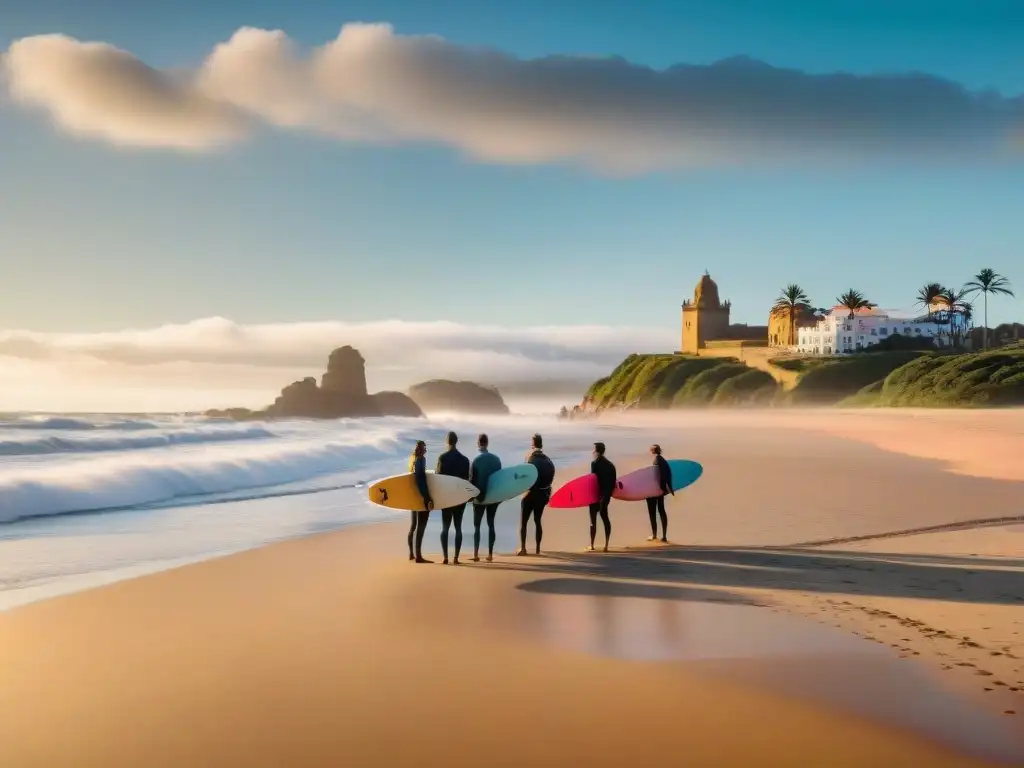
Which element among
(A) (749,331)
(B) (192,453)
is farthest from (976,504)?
(A) (749,331)

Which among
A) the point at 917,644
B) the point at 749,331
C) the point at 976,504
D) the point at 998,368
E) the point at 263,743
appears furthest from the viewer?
the point at 749,331

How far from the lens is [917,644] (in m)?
7.22

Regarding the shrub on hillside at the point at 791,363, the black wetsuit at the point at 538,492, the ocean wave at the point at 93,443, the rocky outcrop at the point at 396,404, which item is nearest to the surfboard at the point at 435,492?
the black wetsuit at the point at 538,492

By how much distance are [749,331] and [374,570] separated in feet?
380

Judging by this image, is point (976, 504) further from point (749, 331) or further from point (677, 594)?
point (749, 331)

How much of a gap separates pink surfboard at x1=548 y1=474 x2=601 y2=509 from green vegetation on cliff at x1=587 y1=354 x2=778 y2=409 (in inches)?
3119

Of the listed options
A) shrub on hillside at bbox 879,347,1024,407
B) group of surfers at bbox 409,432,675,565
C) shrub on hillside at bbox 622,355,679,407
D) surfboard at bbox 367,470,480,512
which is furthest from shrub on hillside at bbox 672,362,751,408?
surfboard at bbox 367,470,480,512

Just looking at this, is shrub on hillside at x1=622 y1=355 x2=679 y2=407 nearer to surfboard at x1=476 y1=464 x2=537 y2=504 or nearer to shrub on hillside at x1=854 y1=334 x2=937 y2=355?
shrub on hillside at x1=854 y1=334 x2=937 y2=355

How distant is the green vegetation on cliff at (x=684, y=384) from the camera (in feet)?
303

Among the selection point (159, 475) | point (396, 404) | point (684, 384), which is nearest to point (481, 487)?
point (159, 475)

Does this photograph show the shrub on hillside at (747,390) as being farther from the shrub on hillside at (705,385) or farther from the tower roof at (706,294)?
the tower roof at (706,294)

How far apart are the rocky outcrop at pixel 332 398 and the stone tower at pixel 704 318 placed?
47930mm

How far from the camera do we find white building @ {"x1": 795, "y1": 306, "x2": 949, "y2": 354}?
3935 inches

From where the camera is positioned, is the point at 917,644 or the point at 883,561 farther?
the point at 883,561
